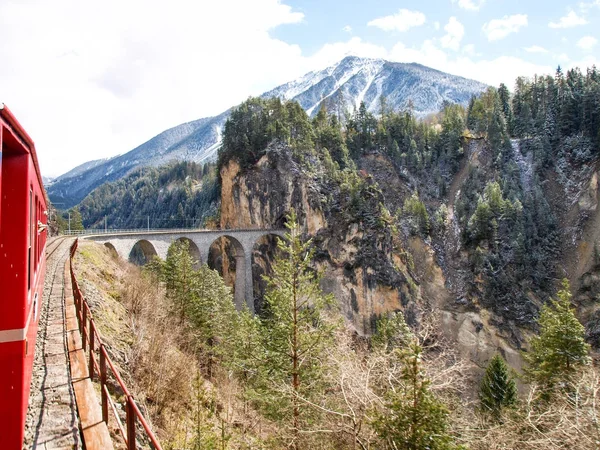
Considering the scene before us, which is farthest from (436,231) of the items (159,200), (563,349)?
(159,200)

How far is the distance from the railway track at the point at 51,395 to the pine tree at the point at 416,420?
5.90 metres

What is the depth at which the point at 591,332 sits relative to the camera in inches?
1441

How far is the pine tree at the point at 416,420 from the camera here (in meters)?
7.62

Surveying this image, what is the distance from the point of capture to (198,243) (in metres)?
40.6

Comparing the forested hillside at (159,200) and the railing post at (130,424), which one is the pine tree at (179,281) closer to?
the railing post at (130,424)

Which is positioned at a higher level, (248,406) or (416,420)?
(416,420)

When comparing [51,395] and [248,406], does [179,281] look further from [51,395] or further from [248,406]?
[51,395]

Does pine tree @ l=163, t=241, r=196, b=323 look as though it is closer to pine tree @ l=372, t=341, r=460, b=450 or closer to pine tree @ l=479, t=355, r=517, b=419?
pine tree @ l=372, t=341, r=460, b=450

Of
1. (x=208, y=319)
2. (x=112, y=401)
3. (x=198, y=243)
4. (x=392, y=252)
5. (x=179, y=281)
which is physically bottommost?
(x=208, y=319)

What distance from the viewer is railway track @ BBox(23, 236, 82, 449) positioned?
181 inches

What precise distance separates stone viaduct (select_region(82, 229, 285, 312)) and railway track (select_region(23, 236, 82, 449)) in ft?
75.5

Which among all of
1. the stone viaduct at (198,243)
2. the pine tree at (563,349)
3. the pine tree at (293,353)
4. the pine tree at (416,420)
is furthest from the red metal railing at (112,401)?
the stone viaduct at (198,243)

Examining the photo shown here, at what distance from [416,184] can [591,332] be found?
101ft

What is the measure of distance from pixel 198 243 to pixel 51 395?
35.8m
